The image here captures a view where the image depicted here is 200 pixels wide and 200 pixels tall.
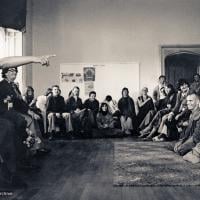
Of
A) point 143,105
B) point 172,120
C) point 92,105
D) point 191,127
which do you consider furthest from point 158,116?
point 191,127

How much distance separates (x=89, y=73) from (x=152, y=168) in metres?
7.20

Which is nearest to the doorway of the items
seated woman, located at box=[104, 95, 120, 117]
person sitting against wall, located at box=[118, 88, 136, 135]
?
person sitting against wall, located at box=[118, 88, 136, 135]

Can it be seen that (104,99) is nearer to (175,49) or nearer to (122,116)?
(122,116)

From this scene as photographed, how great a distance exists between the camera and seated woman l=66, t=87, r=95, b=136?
33.1 feet

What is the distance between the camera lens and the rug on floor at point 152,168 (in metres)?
4.38

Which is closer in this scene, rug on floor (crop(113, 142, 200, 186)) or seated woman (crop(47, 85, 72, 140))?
rug on floor (crop(113, 142, 200, 186))

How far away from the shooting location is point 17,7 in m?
4.40

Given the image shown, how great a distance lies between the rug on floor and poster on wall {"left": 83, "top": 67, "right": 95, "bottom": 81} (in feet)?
16.4

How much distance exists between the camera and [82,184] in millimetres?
4293

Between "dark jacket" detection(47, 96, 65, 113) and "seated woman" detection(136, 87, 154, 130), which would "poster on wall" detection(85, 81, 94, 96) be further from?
"dark jacket" detection(47, 96, 65, 113)

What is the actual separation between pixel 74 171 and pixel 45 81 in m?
7.19

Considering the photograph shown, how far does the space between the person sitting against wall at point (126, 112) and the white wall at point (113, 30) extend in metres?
1.01

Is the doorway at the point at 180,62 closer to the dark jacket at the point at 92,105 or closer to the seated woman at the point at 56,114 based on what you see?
the dark jacket at the point at 92,105

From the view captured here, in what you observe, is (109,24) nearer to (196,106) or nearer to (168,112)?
(168,112)
